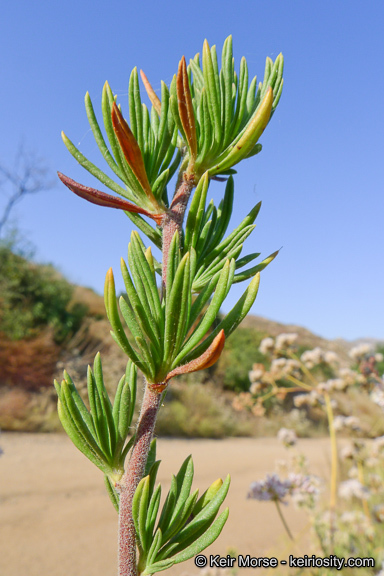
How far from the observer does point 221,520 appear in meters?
0.42

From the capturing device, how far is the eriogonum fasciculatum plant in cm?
40

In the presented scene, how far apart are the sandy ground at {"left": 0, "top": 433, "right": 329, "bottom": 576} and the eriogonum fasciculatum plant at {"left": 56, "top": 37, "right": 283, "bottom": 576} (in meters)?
1.83

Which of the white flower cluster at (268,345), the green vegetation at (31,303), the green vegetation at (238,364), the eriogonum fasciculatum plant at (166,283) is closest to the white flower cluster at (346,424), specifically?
the white flower cluster at (268,345)

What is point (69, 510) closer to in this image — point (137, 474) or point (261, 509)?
point (261, 509)

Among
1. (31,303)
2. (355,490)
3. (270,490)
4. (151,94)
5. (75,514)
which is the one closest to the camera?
(151,94)

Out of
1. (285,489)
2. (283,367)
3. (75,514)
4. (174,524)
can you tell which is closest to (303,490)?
(285,489)

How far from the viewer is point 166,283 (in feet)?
1.39

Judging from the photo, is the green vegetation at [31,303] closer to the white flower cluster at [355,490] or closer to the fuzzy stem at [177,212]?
the white flower cluster at [355,490]

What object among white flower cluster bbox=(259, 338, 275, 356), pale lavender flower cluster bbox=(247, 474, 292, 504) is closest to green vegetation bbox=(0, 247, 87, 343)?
white flower cluster bbox=(259, 338, 275, 356)

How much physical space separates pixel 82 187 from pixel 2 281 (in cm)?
857

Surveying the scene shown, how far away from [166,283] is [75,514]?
141 inches

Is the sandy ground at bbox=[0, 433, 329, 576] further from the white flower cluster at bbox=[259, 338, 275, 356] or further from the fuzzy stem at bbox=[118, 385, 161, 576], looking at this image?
the fuzzy stem at bbox=[118, 385, 161, 576]

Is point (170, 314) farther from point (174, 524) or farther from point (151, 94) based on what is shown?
point (151, 94)

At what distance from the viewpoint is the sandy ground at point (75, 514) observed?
99.8 inches
